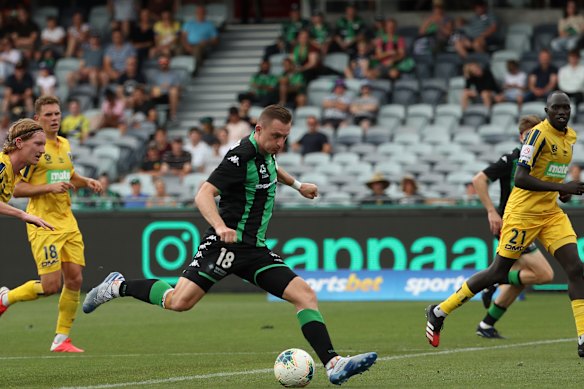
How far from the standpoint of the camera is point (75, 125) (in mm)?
26391

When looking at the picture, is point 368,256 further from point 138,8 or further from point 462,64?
point 138,8

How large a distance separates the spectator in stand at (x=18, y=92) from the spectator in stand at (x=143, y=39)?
2.50 m

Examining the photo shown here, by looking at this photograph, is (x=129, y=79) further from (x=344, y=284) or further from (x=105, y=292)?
(x=105, y=292)

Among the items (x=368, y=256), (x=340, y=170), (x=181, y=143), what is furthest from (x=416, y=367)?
(x=181, y=143)

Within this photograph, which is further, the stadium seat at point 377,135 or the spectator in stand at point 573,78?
the stadium seat at point 377,135

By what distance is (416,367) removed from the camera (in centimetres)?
1055

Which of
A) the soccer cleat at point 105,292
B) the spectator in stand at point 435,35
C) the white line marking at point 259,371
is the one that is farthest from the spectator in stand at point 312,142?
the soccer cleat at point 105,292

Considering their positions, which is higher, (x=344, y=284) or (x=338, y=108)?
(x=338, y=108)

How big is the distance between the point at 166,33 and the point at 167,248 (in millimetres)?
9390

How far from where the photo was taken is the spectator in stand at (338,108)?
25.2 metres

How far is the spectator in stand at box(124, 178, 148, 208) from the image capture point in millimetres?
21125

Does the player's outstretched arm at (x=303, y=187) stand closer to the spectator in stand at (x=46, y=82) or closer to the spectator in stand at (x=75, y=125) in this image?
the spectator in stand at (x=75, y=125)

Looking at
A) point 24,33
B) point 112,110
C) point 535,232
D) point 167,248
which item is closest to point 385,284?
point 167,248

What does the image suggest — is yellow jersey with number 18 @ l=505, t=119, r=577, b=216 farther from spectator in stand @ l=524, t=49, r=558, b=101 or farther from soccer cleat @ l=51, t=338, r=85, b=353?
spectator in stand @ l=524, t=49, r=558, b=101
